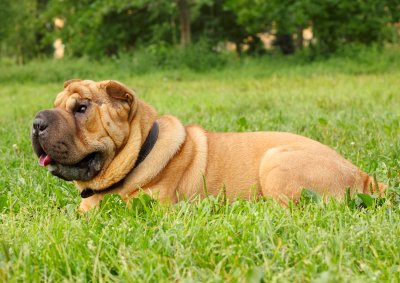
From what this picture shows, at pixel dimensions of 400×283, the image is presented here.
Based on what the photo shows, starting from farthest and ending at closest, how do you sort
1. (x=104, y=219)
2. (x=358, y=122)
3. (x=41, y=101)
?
(x=41, y=101) < (x=358, y=122) < (x=104, y=219)

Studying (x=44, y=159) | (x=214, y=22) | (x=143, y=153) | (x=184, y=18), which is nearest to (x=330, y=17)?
(x=184, y=18)

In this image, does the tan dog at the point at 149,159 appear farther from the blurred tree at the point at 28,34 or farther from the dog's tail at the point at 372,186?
the blurred tree at the point at 28,34

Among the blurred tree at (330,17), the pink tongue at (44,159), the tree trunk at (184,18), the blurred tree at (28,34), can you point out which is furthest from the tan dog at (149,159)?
the blurred tree at (28,34)

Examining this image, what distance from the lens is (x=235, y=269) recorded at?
258cm

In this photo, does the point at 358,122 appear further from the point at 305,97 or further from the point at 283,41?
the point at 283,41

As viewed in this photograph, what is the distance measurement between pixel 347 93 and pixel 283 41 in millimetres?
15660

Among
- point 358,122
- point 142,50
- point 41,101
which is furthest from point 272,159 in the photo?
point 142,50

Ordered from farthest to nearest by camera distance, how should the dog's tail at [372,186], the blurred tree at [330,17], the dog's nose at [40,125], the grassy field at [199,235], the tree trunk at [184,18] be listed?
the tree trunk at [184,18]
the blurred tree at [330,17]
the dog's tail at [372,186]
the dog's nose at [40,125]
the grassy field at [199,235]

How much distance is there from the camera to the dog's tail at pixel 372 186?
4.01 meters

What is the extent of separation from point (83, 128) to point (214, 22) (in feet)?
70.6

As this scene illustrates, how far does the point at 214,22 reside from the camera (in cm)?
2481

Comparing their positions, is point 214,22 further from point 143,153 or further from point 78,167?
point 78,167

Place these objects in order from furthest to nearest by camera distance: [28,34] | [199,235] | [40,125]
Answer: [28,34], [40,125], [199,235]

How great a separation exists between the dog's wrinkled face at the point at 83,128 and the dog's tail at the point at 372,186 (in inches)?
66.0
